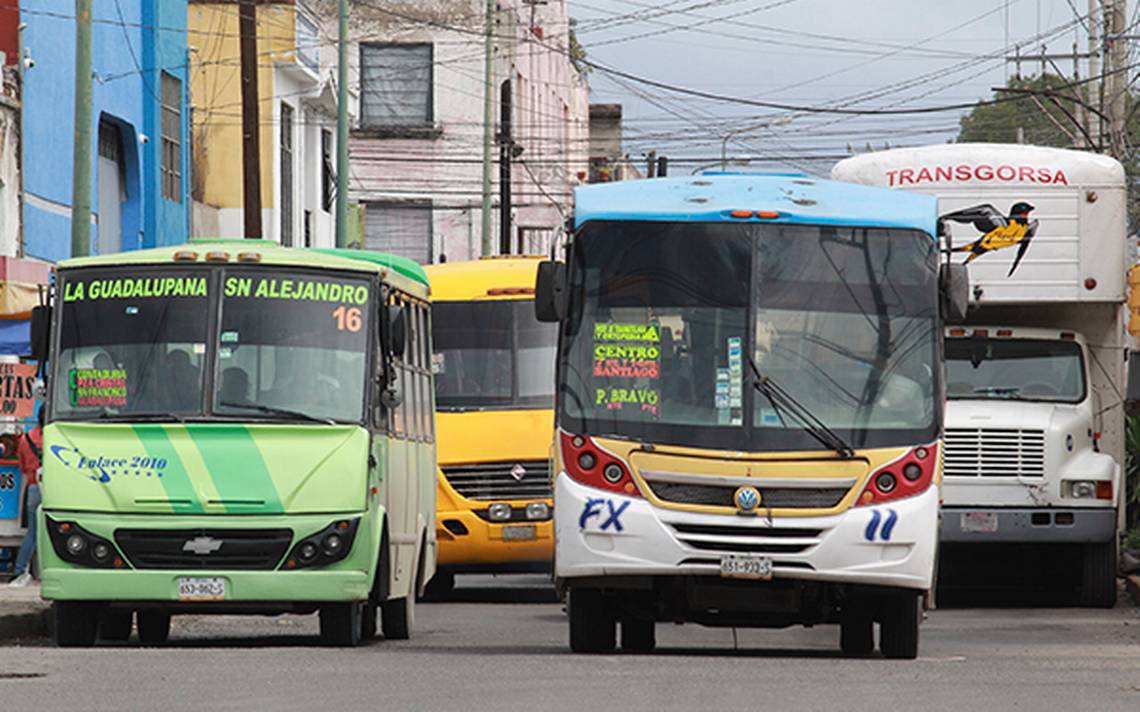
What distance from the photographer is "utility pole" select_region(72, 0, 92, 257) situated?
22.9m

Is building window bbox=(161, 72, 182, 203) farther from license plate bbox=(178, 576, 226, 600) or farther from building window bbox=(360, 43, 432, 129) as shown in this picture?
license plate bbox=(178, 576, 226, 600)

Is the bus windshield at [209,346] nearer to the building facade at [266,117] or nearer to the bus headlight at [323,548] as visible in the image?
the bus headlight at [323,548]

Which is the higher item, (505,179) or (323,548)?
(505,179)

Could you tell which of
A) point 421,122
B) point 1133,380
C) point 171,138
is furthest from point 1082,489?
point 421,122

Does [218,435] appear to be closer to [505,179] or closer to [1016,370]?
[1016,370]

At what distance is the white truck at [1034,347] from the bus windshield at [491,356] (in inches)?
125

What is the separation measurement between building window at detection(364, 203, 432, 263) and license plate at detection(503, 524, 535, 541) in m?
40.8

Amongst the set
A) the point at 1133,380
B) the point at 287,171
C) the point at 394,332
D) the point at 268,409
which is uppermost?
the point at 287,171

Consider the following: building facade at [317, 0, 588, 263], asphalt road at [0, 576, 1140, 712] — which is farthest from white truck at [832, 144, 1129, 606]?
building facade at [317, 0, 588, 263]

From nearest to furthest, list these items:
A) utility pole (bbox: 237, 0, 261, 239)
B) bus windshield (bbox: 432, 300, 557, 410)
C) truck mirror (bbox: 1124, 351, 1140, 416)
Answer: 1. bus windshield (bbox: 432, 300, 557, 410)
2. truck mirror (bbox: 1124, 351, 1140, 416)
3. utility pole (bbox: 237, 0, 261, 239)

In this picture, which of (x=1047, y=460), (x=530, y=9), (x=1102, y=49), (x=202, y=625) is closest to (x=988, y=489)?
(x=1047, y=460)

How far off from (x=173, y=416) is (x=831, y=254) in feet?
13.9

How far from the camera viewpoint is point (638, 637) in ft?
50.7

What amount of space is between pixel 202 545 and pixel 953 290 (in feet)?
16.0
